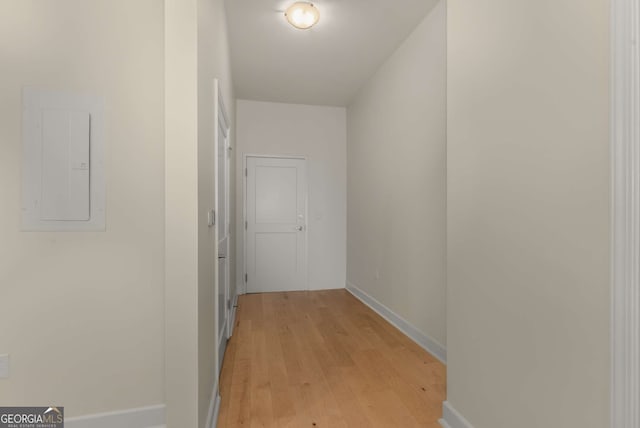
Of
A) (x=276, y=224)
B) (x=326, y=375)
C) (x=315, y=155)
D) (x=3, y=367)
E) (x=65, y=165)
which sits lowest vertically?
(x=326, y=375)

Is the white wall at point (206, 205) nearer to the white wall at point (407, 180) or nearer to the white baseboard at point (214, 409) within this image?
the white baseboard at point (214, 409)

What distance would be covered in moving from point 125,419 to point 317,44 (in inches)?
130

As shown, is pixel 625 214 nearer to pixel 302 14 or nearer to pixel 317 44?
pixel 302 14

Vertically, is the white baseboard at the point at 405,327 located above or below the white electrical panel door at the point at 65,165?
below

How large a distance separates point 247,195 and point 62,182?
9.88 ft

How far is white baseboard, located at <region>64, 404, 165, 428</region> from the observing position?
1.56 metres

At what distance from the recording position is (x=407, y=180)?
9.86 feet

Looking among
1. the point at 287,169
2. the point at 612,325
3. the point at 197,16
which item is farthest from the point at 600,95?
the point at 287,169

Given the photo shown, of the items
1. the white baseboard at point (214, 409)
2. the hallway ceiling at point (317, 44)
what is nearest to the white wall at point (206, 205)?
the white baseboard at point (214, 409)

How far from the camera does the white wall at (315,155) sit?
14.8 ft

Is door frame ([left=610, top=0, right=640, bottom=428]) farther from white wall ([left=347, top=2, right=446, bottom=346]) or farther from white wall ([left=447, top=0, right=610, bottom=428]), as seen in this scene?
white wall ([left=347, top=2, right=446, bottom=346])

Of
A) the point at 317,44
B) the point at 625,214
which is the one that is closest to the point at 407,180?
the point at 317,44

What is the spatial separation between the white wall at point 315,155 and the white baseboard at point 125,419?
2874 millimetres

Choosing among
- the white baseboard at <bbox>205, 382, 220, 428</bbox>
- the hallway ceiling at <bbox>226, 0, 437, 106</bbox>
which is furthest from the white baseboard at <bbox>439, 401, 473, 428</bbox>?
the hallway ceiling at <bbox>226, 0, 437, 106</bbox>
